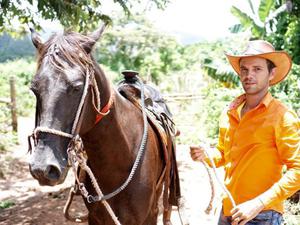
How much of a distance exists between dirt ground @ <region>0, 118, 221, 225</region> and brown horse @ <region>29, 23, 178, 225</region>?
1090 millimetres

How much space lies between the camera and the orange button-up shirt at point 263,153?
1.75m

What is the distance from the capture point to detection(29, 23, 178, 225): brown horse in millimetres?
1683

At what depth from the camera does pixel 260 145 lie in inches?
75.2

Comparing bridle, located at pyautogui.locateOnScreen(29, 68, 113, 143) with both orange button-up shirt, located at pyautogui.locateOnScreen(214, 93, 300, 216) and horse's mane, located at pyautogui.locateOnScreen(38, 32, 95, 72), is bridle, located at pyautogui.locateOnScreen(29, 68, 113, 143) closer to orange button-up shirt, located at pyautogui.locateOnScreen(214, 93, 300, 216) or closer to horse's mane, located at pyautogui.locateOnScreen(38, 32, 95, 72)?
horse's mane, located at pyautogui.locateOnScreen(38, 32, 95, 72)

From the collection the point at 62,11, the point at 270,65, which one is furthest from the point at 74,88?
the point at 62,11

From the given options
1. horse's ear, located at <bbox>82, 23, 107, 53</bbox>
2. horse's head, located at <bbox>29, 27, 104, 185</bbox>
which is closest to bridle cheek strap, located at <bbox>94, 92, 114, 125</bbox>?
horse's head, located at <bbox>29, 27, 104, 185</bbox>

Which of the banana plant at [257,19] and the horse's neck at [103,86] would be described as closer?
the horse's neck at [103,86]

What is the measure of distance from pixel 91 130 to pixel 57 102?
0.51 metres

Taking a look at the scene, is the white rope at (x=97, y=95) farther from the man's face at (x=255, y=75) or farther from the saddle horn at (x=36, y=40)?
the man's face at (x=255, y=75)

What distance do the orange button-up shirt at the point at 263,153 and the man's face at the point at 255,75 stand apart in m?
0.07

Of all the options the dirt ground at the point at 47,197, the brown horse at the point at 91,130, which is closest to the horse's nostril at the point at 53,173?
the brown horse at the point at 91,130

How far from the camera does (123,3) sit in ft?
16.4

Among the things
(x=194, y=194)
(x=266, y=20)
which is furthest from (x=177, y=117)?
(x=194, y=194)

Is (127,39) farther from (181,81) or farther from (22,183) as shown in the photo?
(22,183)
